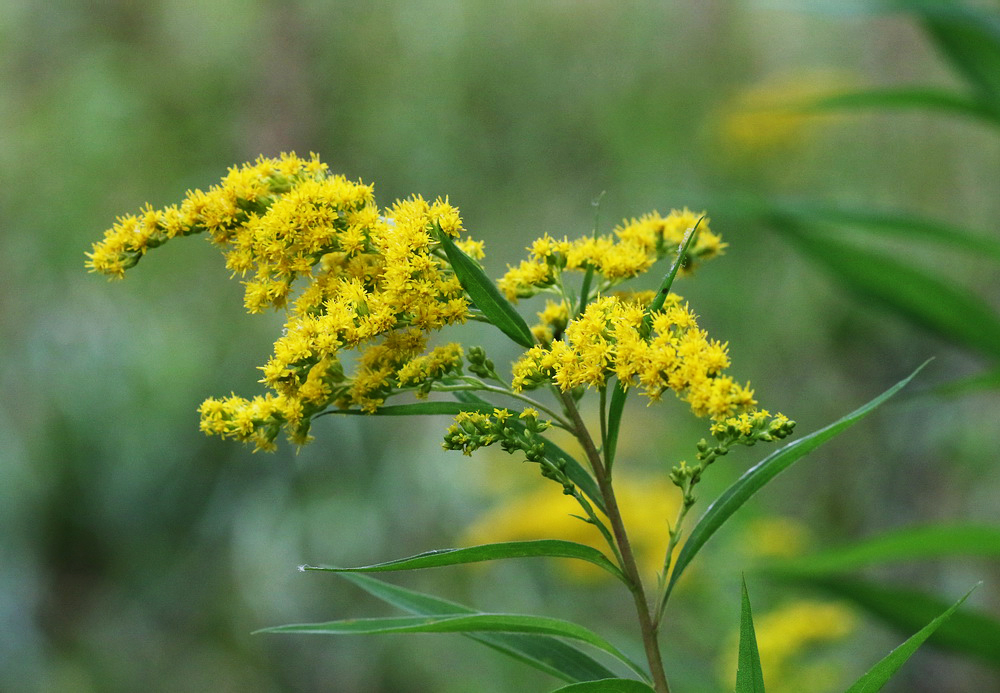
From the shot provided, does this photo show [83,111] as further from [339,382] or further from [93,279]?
[339,382]

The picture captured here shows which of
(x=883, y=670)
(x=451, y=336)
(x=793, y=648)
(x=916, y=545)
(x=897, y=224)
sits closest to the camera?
(x=883, y=670)

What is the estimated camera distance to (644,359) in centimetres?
78

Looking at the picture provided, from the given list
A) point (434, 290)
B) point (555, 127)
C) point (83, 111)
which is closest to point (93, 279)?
point (83, 111)

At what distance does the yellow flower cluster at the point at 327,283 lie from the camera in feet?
2.78

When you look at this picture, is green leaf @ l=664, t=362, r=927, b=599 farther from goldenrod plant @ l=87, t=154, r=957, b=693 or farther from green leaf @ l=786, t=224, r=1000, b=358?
green leaf @ l=786, t=224, r=1000, b=358

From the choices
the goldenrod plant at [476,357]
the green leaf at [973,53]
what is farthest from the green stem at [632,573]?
the green leaf at [973,53]

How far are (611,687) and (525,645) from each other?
159 millimetres

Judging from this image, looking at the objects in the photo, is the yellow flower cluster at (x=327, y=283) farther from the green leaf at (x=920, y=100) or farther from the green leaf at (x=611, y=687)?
the green leaf at (x=920, y=100)

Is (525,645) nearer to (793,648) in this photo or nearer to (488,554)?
(488,554)

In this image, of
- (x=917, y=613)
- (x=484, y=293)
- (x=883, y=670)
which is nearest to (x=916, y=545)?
(x=917, y=613)

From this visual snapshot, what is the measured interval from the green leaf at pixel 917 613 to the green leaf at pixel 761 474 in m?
0.65

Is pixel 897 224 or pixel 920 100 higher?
pixel 920 100

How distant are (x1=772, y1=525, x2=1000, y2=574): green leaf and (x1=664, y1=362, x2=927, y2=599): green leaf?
0.61 meters

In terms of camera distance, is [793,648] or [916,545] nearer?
[916,545]
